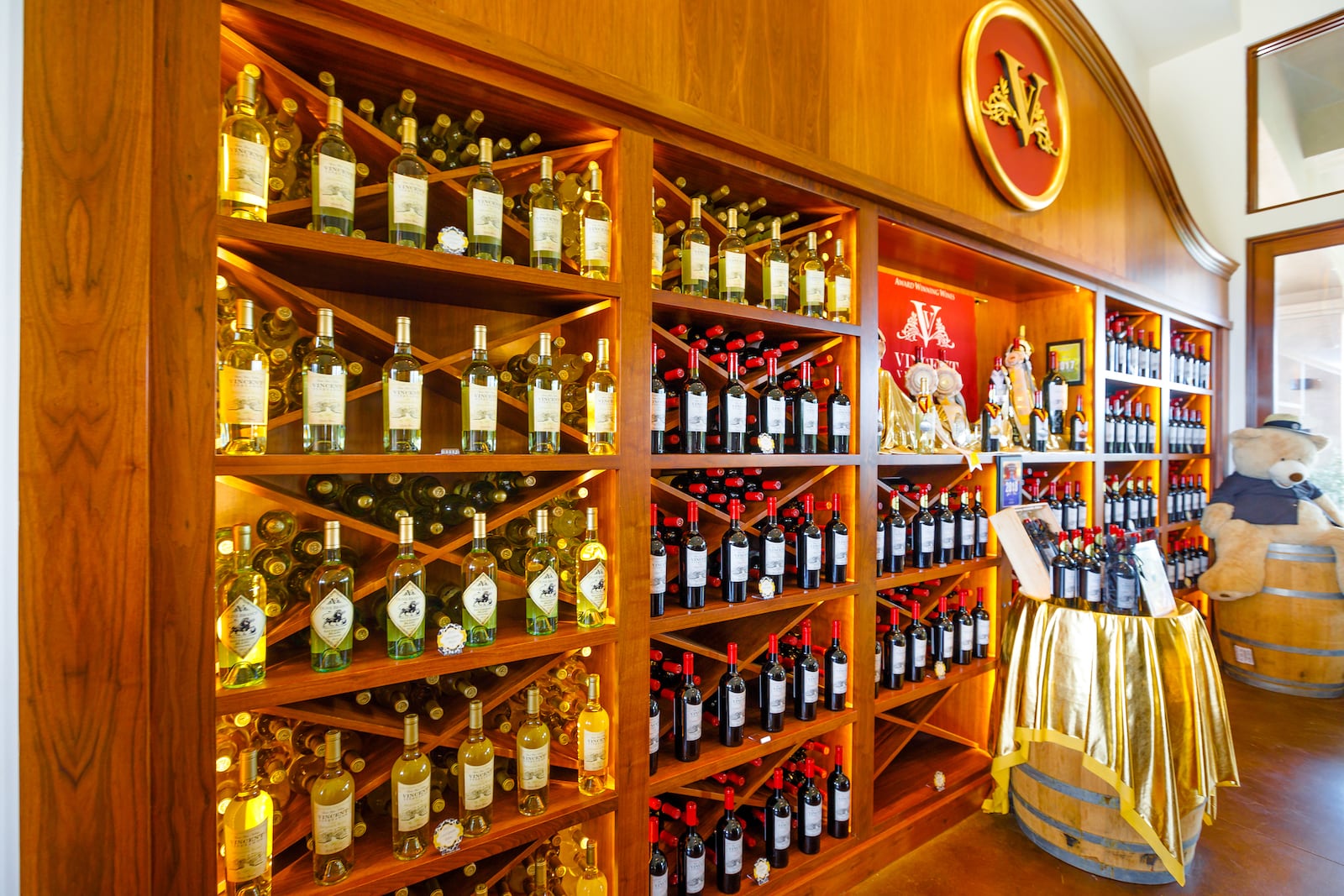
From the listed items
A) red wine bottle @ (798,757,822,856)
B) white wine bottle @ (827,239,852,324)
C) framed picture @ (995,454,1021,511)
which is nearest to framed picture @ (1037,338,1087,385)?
framed picture @ (995,454,1021,511)

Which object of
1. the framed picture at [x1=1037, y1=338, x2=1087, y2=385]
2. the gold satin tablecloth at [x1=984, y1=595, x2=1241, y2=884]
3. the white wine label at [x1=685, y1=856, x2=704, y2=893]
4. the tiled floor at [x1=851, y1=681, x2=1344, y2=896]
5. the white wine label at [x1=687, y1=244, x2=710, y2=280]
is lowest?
the tiled floor at [x1=851, y1=681, x2=1344, y2=896]

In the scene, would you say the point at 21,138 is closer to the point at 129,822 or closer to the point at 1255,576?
the point at 129,822

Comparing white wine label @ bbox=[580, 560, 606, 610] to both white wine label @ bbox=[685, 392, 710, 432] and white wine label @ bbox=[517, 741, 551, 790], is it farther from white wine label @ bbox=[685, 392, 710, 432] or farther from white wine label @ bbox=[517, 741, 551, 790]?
white wine label @ bbox=[685, 392, 710, 432]

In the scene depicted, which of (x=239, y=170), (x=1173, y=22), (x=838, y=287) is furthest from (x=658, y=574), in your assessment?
(x=1173, y=22)

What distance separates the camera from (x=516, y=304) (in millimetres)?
1681

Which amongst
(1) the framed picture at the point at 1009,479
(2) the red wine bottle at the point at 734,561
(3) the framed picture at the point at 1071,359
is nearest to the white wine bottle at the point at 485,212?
(2) the red wine bottle at the point at 734,561

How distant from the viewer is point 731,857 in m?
1.76

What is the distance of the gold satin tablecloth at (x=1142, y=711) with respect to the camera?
73.9 inches

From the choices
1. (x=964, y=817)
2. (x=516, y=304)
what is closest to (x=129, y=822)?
(x=516, y=304)

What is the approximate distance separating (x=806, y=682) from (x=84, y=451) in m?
1.81

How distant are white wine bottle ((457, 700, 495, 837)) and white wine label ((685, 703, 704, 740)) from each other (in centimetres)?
54

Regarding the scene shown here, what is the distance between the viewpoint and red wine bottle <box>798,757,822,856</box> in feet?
6.37

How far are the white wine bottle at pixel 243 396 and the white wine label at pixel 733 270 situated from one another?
1194mm

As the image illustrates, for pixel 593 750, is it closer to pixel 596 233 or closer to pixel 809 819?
pixel 809 819
